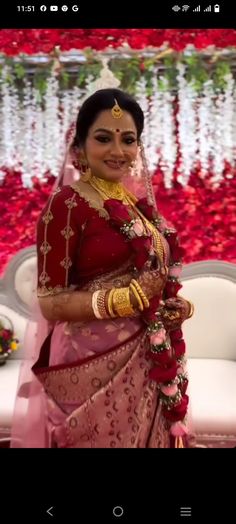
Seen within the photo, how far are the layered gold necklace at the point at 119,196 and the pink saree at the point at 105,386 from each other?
0.10m

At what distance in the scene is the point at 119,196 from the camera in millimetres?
1175

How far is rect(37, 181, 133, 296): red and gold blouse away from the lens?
1.06 meters

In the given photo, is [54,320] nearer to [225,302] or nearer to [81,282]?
[81,282]

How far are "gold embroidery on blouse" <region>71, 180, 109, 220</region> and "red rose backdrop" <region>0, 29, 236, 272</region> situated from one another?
66.7 inches

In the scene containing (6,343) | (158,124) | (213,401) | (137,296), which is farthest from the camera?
(158,124)

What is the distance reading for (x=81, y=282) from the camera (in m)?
1.11

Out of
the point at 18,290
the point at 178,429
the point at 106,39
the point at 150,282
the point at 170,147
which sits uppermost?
the point at 106,39

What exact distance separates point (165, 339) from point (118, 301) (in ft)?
0.53

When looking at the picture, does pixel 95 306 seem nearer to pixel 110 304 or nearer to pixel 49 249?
pixel 110 304

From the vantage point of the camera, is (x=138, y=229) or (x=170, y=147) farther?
(x=170, y=147)

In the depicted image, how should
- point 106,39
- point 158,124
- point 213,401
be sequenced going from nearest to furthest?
point 213,401, point 106,39, point 158,124

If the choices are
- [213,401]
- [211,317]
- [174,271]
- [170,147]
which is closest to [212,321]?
[211,317]

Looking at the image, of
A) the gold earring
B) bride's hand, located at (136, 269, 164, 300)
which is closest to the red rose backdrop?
the gold earring
